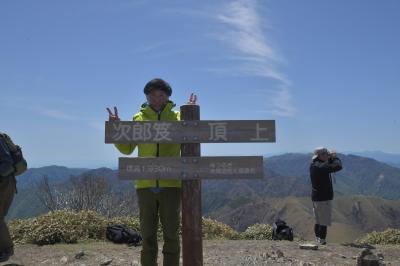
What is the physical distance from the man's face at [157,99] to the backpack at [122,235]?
5.43 m

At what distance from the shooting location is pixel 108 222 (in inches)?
484

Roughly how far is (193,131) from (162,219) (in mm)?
1107

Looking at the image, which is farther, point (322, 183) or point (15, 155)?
point (322, 183)

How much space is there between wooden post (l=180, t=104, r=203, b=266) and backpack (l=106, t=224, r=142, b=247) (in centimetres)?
504

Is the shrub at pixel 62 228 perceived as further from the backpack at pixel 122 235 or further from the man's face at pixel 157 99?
the man's face at pixel 157 99

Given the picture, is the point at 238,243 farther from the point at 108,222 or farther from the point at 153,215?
the point at 153,215

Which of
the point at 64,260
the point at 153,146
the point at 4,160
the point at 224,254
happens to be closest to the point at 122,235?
the point at 64,260

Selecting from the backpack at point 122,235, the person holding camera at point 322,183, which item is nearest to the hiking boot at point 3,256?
the backpack at point 122,235

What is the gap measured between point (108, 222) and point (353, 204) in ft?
572

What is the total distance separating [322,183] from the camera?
11.2 meters

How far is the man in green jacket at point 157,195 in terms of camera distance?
5.86m

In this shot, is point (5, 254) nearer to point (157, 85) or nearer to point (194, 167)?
point (194, 167)

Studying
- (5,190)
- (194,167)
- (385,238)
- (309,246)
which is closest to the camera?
(194,167)

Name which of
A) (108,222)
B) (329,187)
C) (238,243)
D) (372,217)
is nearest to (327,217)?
(329,187)
